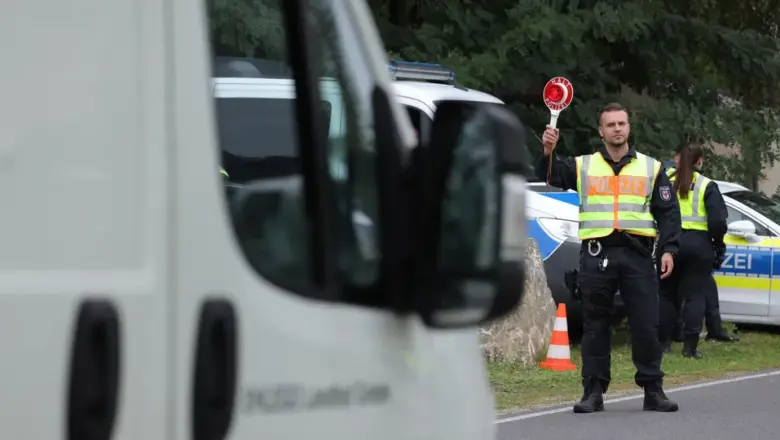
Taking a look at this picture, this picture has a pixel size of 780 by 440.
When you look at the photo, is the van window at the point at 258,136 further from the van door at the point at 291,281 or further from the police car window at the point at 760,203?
the police car window at the point at 760,203

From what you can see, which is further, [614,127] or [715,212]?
[715,212]

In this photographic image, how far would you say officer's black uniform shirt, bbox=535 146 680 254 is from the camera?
941cm

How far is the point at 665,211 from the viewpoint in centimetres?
952

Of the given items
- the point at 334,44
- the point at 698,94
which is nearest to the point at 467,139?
the point at 334,44

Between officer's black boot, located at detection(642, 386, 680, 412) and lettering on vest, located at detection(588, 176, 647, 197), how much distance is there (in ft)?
3.94

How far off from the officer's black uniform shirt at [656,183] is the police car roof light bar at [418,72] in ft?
12.9

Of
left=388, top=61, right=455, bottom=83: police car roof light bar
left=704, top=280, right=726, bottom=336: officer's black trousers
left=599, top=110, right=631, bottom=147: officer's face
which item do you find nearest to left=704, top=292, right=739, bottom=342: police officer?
left=704, top=280, right=726, bottom=336: officer's black trousers

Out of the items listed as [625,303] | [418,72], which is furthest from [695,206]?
[625,303]

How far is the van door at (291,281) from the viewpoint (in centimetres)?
247

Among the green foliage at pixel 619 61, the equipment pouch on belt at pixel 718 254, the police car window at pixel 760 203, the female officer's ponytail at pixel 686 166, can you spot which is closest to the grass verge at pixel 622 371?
the equipment pouch on belt at pixel 718 254

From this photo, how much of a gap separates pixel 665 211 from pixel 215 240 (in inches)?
286

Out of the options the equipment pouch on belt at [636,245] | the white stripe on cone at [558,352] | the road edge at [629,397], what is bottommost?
the road edge at [629,397]

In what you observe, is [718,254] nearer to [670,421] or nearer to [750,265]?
[750,265]

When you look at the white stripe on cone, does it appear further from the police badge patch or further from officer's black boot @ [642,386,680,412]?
the police badge patch
